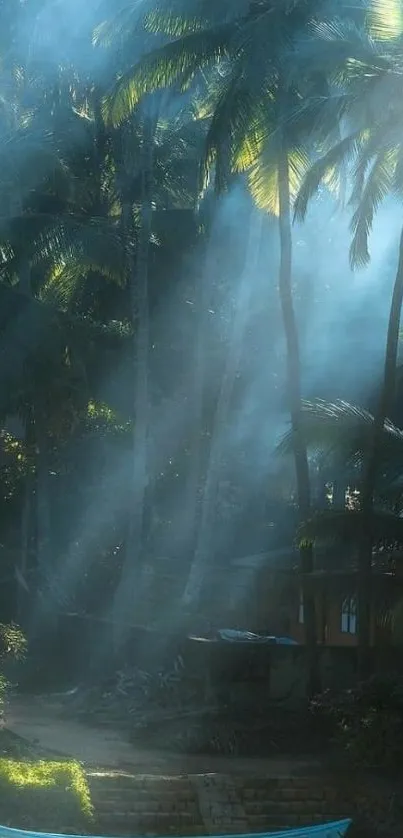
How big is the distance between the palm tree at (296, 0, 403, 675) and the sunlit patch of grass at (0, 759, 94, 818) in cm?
559

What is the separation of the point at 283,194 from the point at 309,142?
1.52 metres

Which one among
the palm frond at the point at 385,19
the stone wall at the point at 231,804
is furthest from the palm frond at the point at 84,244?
the stone wall at the point at 231,804

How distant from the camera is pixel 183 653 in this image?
19.9m

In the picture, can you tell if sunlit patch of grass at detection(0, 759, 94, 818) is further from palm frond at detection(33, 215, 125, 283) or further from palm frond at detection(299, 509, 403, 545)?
palm frond at detection(33, 215, 125, 283)

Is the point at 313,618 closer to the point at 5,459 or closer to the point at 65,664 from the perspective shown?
the point at 65,664

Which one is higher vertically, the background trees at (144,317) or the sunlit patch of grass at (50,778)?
the background trees at (144,317)

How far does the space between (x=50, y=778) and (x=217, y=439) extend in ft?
46.7

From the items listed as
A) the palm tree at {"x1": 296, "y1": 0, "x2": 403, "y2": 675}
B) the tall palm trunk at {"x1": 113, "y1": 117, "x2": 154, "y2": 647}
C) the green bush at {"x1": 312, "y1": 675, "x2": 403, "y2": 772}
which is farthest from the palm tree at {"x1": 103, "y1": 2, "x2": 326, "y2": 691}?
the tall palm trunk at {"x1": 113, "y1": 117, "x2": 154, "y2": 647}

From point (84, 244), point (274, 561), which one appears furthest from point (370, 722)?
point (84, 244)

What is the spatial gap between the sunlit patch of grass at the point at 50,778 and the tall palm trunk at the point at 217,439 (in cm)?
1309

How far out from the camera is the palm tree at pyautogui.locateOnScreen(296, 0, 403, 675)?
1397 cm

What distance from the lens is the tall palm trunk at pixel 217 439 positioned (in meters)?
22.6

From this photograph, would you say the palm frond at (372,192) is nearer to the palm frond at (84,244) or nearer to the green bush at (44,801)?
the green bush at (44,801)

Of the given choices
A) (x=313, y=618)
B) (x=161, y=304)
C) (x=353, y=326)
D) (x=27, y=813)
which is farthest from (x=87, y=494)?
(x=27, y=813)
